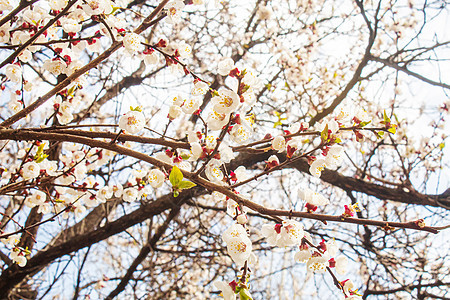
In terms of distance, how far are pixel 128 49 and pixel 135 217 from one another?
2380 millimetres

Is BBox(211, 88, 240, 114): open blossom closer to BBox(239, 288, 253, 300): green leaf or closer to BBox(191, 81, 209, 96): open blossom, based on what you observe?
BBox(191, 81, 209, 96): open blossom

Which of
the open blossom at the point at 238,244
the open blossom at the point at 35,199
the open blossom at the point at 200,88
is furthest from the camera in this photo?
the open blossom at the point at 35,199

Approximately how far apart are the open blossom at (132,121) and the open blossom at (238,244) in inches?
25.3

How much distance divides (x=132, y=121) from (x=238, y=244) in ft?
2.44

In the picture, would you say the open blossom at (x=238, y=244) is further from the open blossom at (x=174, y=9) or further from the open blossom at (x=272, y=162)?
the open blossom at (x=174, y=9)

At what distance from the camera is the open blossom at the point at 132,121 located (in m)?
1.41

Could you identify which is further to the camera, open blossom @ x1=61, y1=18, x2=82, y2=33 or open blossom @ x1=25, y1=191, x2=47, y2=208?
open blossom @ x1=25, y1=191, x2=47, y2=208

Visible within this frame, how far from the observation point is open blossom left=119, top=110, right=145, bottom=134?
1.41 m

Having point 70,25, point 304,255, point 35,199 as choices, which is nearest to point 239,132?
point 304,255

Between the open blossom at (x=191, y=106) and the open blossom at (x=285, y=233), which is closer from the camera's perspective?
Result: the open blossom at (x=285, y=233)

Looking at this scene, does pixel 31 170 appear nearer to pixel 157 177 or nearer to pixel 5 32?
pixel 5 32

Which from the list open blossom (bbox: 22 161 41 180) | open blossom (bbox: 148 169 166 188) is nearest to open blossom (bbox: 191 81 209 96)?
open blossom (bbox: 148 169 166 188)

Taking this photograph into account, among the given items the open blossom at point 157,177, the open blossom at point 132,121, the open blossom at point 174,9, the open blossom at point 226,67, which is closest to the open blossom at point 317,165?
the open blossom at point 226,67

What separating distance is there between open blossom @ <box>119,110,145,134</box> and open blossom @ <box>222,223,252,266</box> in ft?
2.11
